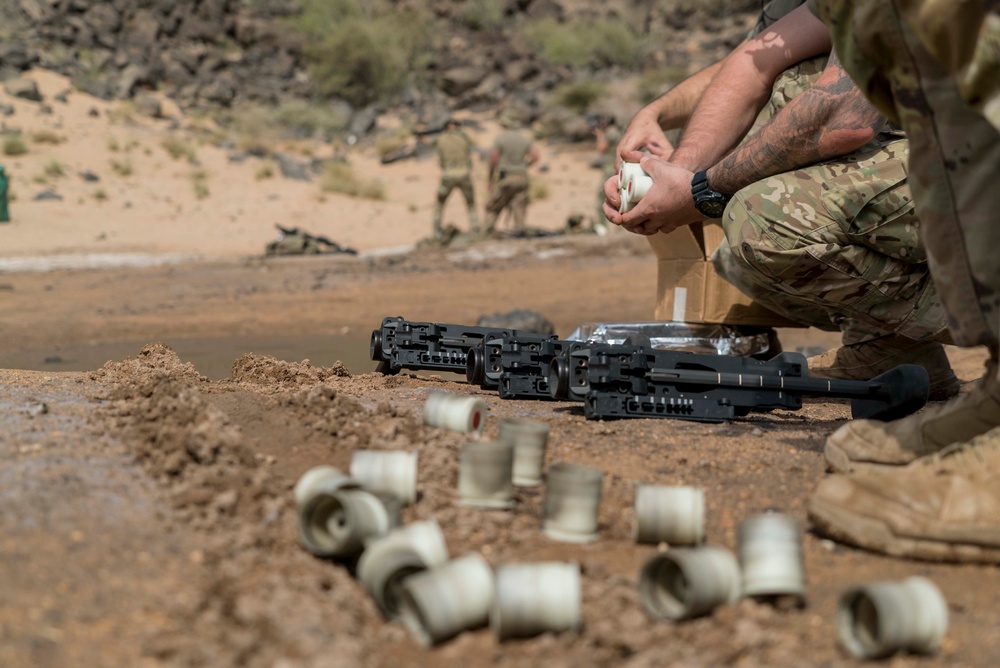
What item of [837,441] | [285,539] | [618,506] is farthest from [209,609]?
[837,441]

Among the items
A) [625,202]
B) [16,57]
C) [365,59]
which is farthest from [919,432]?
[365,59]

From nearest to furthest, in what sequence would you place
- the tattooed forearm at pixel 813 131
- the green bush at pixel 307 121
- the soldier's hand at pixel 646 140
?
the tattooed forearm at pixel 813 131
the soldier's hand at pixel 646 140
the green bush at pixel 307 121

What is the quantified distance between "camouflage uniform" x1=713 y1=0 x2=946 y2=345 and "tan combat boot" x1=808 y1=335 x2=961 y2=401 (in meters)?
0.21

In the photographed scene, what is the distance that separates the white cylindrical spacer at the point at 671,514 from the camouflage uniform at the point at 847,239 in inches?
57.9

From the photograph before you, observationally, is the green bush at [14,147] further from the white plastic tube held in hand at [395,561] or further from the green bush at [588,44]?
the green bush at [588,44]

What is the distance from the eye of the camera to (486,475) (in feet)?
6.57

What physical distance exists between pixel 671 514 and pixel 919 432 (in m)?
0.70

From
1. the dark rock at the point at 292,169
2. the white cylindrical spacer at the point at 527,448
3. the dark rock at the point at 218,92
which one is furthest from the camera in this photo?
the dark rock at the point at 218,92

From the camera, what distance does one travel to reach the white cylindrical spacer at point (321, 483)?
5.94ft

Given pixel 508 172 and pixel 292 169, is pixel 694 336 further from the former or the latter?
pixel 292 169

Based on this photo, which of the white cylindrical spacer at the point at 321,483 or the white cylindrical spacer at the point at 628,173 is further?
the white cylindrical spacer at the point at 628,173

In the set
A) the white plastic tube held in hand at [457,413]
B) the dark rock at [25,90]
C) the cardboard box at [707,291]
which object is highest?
the dark rock at [25,90]

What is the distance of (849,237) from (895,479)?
1.36 metres

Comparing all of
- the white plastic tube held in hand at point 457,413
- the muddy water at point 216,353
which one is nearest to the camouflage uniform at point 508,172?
the muddy water at point 216,353
